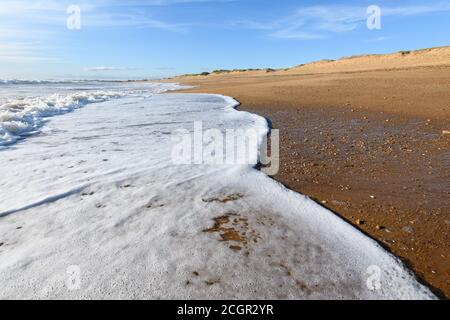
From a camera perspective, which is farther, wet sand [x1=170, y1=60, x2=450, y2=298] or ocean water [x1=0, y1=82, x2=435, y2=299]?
wet sand [x1=170, y1=60, x2=450, y2=298]

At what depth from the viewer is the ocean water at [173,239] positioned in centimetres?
249

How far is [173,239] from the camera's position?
10.3 ft

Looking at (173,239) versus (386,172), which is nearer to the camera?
(173,239)

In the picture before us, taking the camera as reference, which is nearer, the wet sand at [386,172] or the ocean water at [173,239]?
the ocean water at [173,239]

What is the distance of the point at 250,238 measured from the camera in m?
3.14

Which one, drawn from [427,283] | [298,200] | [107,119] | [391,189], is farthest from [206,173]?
[107,119]

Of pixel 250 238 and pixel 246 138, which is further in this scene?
pixel 246 138

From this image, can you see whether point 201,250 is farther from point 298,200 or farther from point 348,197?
point 348,197

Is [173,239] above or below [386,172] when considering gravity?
below

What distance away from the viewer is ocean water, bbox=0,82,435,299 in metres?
2.49

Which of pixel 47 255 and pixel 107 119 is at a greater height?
pixel 107 119

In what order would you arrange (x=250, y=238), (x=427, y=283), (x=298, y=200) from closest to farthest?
1. (x=427, y=283)
2. (x=250, y=238)
3. (x=298, y=200)

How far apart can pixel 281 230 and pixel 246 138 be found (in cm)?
406
